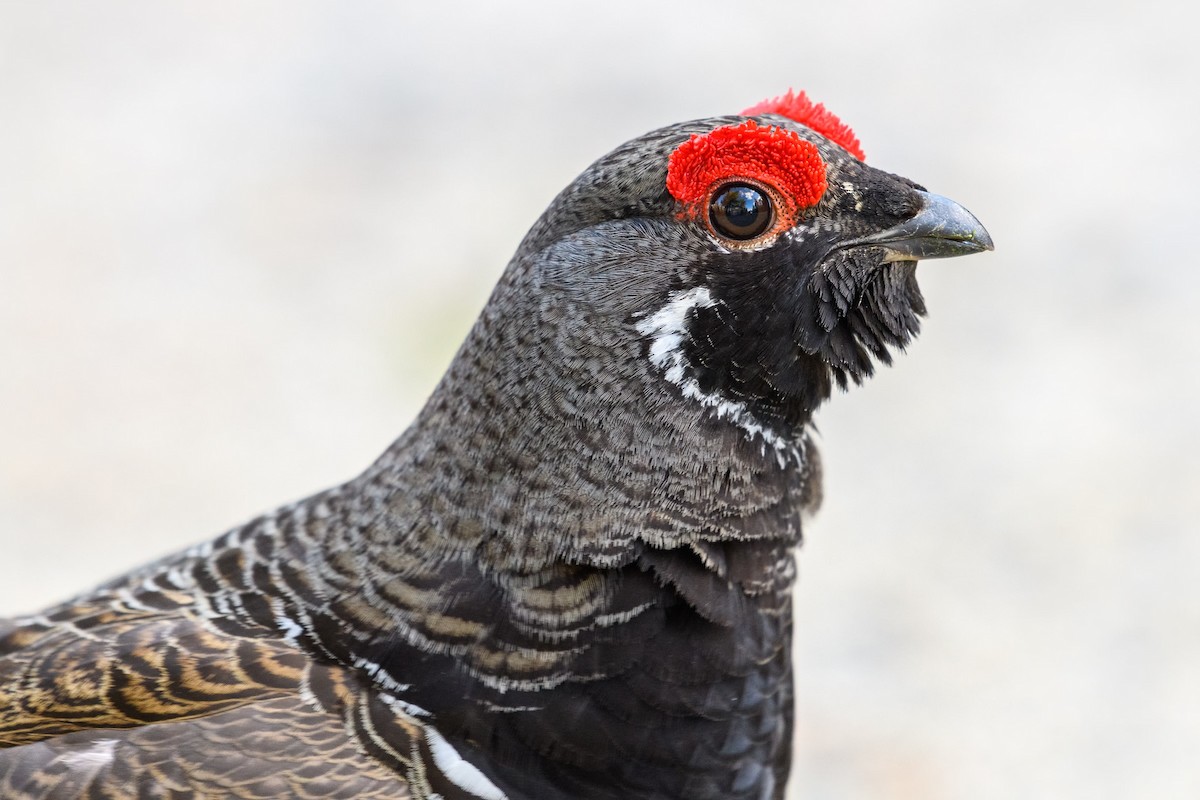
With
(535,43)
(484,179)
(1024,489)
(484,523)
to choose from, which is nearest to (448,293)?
(484,179)

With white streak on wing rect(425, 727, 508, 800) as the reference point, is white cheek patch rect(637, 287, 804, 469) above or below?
above

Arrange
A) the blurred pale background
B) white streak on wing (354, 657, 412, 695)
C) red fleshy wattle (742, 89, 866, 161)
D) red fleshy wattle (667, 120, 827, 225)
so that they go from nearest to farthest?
red fleshy wattle (667, 120, 827, 225)
white streak on wing (354, 657, 412, 695)
red fleshy wattle (742, 89, 866, 161)
the blurred pale background

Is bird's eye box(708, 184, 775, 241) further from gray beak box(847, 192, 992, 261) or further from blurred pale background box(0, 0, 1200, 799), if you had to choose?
blurred pale background box(0, 0, 1200, 799)

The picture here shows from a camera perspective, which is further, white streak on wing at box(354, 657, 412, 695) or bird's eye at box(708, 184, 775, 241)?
white streak on wing at box(354, 657, 412, 695)

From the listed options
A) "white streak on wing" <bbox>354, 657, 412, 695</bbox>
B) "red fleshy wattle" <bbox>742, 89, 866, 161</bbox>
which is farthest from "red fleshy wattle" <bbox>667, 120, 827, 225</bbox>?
"white streak on wing" <bbox>354, 657, 412, 695</bbox>

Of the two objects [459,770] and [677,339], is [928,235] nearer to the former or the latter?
[677,339]

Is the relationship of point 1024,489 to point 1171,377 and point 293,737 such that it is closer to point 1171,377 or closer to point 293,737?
point 1171,377

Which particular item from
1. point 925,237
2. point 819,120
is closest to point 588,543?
point 925,237

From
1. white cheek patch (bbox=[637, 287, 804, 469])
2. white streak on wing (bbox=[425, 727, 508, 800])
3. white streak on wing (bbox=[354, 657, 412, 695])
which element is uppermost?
white cheek patch (bbox=[637, 287, 804, 469])
